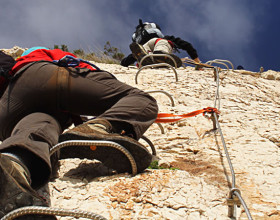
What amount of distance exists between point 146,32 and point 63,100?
4831 mm

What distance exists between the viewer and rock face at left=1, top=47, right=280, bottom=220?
54.0 inches

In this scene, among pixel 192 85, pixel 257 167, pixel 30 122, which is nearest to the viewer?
pixel 30 122

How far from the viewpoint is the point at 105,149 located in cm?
149

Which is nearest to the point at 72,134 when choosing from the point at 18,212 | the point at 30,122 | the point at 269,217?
the point at 30,122

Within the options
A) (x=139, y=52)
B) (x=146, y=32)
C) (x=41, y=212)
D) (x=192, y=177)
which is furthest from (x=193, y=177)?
(x=146, y=32)

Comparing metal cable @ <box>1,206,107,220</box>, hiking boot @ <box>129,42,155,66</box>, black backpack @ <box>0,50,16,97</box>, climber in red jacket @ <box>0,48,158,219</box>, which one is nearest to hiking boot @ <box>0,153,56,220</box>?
metal cable @ <box>1,206,107,220</box>

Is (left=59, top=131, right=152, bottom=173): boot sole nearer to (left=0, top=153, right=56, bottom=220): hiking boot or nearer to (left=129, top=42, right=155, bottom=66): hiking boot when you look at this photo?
(left=0, top=153, right=56, bottom=220): hiking boot

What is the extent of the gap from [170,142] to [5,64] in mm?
1406

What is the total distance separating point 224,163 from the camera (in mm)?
2018

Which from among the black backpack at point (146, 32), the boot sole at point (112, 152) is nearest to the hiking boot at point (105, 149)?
A: the boot sole at point (112, 152)

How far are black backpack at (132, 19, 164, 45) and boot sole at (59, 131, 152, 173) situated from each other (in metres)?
4.94

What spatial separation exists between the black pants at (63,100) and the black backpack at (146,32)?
464 cm

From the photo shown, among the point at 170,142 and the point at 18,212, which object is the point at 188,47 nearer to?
the point at 170,142

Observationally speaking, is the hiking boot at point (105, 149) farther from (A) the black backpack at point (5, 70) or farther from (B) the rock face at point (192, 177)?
(A) the black backpack at point (5, 70)
